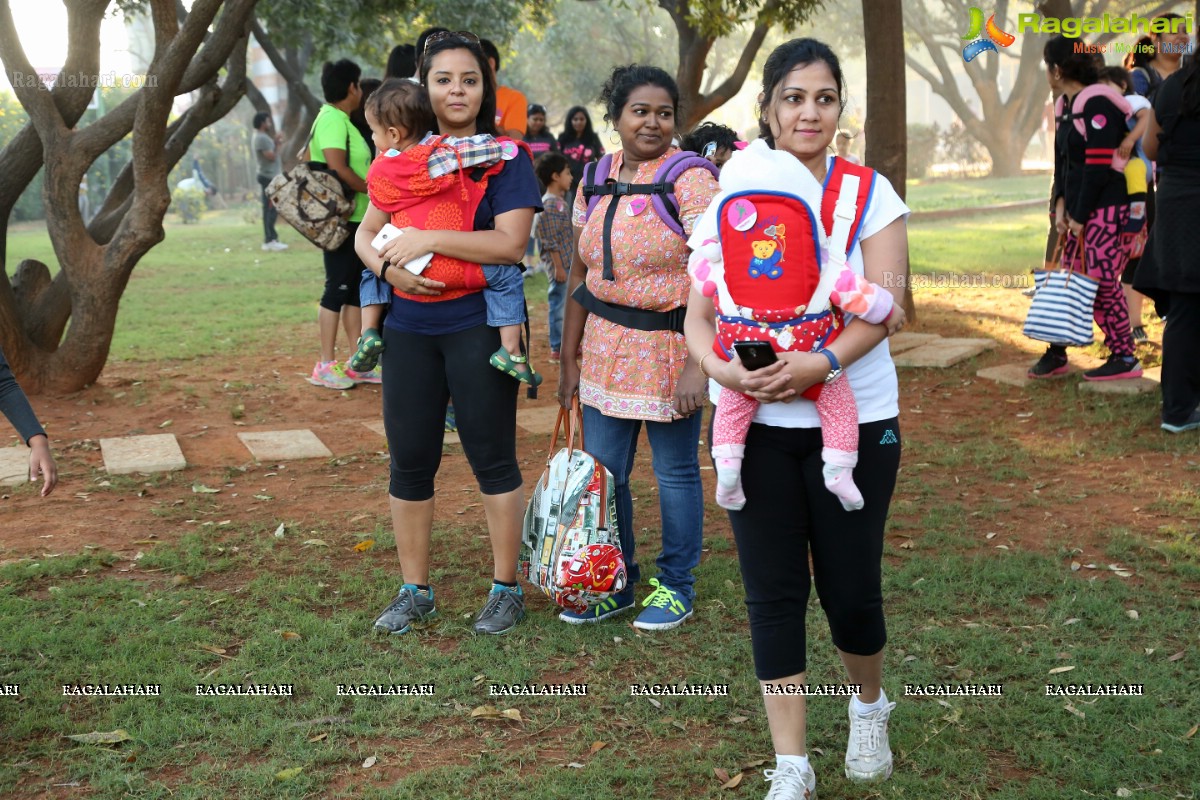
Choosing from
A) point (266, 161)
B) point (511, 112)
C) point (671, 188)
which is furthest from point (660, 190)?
point (266, 161)

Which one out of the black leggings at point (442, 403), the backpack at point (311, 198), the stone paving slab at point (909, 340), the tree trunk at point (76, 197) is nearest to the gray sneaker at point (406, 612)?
the black leggings at point (442, 403)

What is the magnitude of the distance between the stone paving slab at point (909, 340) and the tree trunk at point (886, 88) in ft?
1.04

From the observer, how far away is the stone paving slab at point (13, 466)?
20.3 feet

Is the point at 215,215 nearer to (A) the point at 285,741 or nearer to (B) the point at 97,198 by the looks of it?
(B) the point at 97,198

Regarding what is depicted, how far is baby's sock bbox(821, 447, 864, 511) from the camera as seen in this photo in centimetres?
273

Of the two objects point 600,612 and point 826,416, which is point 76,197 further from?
point 826,416

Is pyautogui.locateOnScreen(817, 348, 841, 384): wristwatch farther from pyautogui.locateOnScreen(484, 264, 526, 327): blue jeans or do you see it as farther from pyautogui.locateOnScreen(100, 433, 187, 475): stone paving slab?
pyautogui.locateOnScreen(100, 433, 187, 475): stone paving slab

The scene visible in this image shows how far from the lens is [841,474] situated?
2.74 meters

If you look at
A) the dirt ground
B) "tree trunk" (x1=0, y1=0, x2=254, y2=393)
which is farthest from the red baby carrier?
"tree trunk" (x1=0, y1=0, x2=254, y2=393)

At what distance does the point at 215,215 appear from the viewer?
30109 mm

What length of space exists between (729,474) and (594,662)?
1.43m

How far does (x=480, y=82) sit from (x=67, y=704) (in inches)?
96.8

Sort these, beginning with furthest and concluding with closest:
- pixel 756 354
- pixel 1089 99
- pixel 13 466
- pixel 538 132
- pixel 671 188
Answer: pixel 538 132
pixel 1089 99
pixel 13 466
pixel 671 188
pixel 756 354

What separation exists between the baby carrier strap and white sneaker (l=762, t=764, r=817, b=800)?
1.18m
